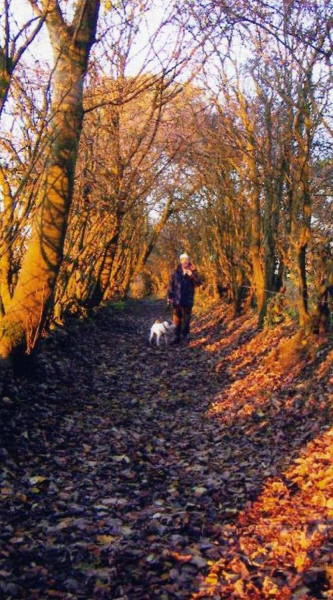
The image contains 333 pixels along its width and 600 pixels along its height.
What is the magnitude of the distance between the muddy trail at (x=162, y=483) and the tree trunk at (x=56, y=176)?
44.5 inches

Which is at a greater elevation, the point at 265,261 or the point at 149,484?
the point at 265,261

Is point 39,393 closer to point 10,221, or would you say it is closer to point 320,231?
point 10,221

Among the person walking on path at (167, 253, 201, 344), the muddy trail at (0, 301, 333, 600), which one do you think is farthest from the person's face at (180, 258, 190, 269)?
the muddy trail at (0, 301, 333, 600)

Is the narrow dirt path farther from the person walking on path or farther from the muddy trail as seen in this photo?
the person walking on path

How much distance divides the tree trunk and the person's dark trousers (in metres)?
6.55

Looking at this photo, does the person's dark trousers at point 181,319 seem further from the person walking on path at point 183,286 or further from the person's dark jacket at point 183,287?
the person's dark jacket at point 183,287

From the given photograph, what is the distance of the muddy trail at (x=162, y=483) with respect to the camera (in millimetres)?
3916

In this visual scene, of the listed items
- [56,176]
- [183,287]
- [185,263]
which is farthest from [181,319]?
[56,176]

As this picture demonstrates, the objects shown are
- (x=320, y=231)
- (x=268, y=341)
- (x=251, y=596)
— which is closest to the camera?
(x=251, y=596)

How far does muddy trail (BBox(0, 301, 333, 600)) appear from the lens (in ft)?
12.8

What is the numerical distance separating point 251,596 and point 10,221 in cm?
566

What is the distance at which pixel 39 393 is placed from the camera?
7.98 m

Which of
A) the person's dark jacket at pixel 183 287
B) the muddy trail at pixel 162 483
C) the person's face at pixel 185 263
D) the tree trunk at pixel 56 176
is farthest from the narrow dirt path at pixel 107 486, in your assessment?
the person's face at pixel 185 263

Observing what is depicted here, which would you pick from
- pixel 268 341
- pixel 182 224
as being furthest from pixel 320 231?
pixel 182 224
